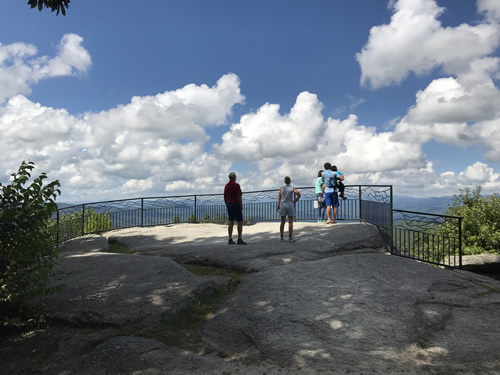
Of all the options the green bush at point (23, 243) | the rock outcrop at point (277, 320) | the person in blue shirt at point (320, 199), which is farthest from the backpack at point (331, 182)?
the green bush at point (23, 243)

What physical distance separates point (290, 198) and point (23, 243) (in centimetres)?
693

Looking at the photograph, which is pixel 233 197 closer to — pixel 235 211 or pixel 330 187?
pixel 235 211

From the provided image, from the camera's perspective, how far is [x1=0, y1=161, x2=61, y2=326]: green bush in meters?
5.37

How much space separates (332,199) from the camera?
13930 mm

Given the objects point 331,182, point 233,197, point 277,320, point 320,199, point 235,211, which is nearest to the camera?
point 277,320

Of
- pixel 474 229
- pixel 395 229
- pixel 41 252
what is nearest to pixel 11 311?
pixel 41 252

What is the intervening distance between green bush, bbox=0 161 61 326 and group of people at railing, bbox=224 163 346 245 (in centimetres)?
522

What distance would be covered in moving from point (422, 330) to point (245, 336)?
2573 mm

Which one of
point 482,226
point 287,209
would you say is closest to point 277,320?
point 287,209

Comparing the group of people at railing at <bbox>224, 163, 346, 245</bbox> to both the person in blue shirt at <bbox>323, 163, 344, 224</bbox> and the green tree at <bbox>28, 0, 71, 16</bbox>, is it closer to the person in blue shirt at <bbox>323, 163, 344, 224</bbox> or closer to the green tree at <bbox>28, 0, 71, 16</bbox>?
the person in blue shirt at <bbox>323, 163, 344, 224</bbox>

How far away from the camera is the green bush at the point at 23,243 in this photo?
5367 mm

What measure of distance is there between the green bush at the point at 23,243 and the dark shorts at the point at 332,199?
10.1 metres

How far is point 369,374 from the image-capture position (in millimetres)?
4023

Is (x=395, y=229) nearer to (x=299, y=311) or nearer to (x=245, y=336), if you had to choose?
(x=299, y=311)
